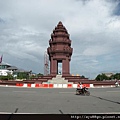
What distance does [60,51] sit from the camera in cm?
4878

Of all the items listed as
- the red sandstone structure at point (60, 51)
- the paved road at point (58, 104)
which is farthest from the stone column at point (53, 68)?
the paved road at point (58, 104)

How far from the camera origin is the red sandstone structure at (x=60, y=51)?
48.8 meters

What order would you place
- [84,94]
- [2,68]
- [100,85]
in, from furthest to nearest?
[2,68]
[100,85]
[84,94]

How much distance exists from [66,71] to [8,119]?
42.4 metres

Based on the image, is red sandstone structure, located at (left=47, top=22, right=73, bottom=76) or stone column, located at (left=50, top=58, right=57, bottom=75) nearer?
stone column, located at (left=50, top=58, right=57, bottom=75)

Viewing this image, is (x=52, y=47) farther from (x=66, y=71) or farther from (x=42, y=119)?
(x=42, y=119)

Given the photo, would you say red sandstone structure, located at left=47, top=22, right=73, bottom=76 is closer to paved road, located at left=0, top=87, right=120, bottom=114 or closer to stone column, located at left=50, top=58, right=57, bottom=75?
stone column, located at left=50, top=58, right=57, bottom=75

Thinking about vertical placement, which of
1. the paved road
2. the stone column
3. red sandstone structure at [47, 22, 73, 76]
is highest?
red sandstone structure at [47, 22, 73, 76]

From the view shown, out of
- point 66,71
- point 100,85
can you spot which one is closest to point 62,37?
point 66,71

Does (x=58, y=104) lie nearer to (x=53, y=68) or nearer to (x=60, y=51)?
(x=53, y=68)

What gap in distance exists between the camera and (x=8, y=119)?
6.96 m

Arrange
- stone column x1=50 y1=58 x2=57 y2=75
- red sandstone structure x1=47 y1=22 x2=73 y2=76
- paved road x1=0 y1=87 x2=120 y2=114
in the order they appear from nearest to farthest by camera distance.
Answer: paved road x1=0 y1=87 x2=120 y2=114
stone column x1=50 y1=58 x2=57 y2=75
red sandstone structure x1=47 y1=22 x2=73 y2=76

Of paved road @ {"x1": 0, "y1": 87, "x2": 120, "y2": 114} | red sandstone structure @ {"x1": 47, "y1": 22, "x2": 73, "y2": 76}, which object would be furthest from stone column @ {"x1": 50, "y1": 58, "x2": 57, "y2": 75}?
paved road @ {"x1": 0, "y1": 87, "x2": 120, "y2": 114}

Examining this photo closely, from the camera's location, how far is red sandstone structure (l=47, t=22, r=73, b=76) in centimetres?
4878
